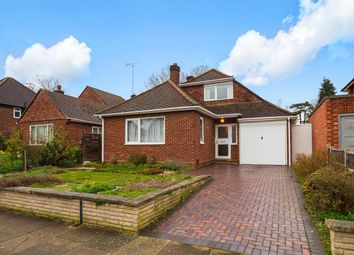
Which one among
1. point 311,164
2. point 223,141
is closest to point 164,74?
point 223,141

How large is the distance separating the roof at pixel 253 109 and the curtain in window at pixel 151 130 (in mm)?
4372

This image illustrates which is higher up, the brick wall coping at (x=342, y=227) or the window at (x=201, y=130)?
the window at (x=201, y=130)

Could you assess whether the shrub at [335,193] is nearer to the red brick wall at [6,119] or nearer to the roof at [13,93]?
the red brick wall at [6,119]

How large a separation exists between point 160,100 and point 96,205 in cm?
1020

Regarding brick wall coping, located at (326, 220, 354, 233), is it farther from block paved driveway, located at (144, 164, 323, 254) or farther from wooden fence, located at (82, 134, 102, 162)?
wooden fence, located at (82, 134, 102, 162)

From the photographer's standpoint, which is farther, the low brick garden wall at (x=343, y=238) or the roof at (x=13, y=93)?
the roof at (x=13, y=93)

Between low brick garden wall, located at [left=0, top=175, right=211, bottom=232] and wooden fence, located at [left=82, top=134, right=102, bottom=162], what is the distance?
1030 cm

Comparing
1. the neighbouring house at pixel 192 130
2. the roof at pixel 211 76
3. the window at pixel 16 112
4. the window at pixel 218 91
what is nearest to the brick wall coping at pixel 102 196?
the neighbouring house at pixel 192 130

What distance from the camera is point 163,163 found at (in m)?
13.7

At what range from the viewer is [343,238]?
358cm

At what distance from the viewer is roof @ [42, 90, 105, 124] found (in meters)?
20.2

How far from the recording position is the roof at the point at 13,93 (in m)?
27.8

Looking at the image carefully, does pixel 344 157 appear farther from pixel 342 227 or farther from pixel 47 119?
pixel 47 119

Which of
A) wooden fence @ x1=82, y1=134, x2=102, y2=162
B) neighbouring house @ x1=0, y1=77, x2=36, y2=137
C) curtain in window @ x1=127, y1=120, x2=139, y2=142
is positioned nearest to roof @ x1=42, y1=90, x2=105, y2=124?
wooden fence @ x1=82, y1=134, x2=102, y2=162
